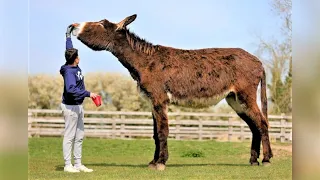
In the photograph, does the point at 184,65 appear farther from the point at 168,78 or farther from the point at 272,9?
the point at 272,9

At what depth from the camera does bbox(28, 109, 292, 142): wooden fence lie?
361 inches

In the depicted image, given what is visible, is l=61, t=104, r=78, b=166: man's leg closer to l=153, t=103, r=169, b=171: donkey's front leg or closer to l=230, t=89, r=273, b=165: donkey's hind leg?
l=153, t=103, r=169, b=171: donkey's front leg

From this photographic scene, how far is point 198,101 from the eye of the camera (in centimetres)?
829

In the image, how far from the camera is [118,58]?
8312 mm

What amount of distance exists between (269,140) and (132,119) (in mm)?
1935

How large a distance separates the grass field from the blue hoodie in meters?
0.86

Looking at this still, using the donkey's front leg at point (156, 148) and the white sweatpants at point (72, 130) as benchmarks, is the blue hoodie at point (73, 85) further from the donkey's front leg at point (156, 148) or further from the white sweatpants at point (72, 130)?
the donkey's front leg at point (156, 148)

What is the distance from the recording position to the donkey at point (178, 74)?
815 centimetres

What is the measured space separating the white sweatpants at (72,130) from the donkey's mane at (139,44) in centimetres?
98

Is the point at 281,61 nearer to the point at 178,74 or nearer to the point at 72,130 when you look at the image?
the point at 178,74

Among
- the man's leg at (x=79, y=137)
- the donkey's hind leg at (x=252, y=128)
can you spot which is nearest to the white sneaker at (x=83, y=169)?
the man's leg at (x=79, y=137)

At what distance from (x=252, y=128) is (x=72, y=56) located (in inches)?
93.5
